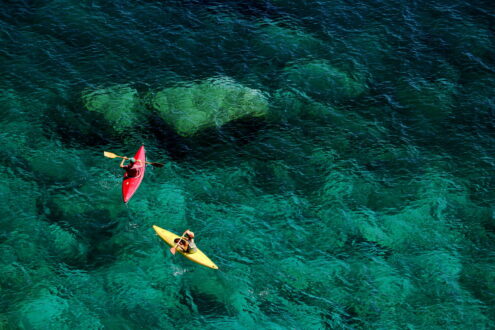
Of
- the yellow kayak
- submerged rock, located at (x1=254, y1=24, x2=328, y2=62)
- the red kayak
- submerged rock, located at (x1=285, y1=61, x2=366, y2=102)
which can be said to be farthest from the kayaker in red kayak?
submerged rock, located at (x1=254, y1=24, x2=328, y2=62)

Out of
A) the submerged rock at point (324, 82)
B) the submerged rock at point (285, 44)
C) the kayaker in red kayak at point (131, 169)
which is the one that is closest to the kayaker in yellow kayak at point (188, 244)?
the kayaker in red kayak at point (131, 169)

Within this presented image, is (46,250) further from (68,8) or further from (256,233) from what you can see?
(68,8)

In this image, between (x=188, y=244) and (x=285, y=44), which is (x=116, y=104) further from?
(x=285, y=44)

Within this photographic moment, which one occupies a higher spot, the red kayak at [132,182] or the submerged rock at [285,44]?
the submerged rock at [285,44]

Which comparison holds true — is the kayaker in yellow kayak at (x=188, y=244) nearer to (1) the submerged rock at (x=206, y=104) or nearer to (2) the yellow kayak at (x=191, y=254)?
(2) the yellow kayak at (x=191, y=254)

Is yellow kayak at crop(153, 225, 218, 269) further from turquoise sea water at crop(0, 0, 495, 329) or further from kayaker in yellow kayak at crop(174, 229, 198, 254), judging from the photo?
turquoise sea water at crop(0, 0, 495, 329)

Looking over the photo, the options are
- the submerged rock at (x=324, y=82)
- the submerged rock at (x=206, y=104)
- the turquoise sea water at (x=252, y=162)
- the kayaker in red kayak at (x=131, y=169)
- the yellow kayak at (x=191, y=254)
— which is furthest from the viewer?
the submerged rock at (x=324, y=82)

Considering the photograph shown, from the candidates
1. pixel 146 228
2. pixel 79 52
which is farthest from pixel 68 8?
pixel 146 228
